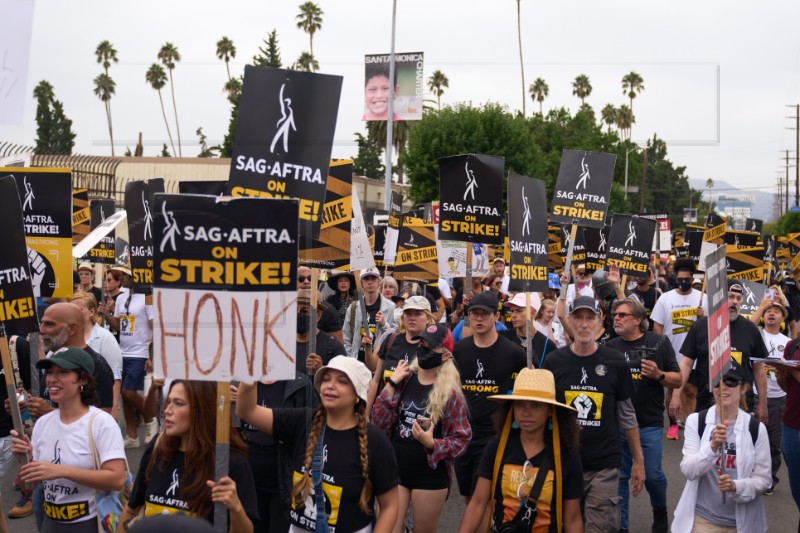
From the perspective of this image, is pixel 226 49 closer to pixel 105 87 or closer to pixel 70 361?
pixel 105 87

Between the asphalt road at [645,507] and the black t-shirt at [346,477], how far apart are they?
143 inches

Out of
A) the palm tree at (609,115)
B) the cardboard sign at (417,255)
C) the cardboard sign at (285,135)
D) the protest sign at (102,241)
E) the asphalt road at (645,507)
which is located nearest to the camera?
the cardboard sign at (285,135)

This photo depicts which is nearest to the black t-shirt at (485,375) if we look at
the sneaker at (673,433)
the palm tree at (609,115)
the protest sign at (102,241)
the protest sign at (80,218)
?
the sneaker at (673,433)

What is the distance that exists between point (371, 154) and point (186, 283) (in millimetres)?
83896

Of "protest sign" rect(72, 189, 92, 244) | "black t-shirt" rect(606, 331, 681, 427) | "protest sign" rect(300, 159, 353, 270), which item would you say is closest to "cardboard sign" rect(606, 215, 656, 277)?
"black t-shirt" rect(606, 331, 681, 427)

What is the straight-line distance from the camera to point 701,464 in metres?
6.18

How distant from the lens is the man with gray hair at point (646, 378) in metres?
8.16

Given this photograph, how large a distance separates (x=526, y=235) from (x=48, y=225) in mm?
4176

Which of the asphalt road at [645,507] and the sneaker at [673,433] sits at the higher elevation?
the sneaker at [673,433]

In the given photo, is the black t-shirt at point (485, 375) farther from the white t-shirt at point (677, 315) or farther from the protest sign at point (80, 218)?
the protest sign at point (80, 218)

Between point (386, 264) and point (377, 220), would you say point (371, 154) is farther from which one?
point (386, 264)

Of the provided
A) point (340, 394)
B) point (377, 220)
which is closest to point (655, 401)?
point (340, 394)

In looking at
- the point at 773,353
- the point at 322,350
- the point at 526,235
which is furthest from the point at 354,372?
the point at 773,353

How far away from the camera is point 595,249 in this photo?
17.4 m
